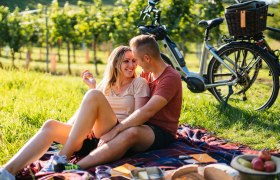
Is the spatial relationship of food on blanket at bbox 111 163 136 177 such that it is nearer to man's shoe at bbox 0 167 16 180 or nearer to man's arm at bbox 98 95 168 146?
man's arm at bbox 98 95 168 146

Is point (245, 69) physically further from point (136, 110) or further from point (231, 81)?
point (136, 110)

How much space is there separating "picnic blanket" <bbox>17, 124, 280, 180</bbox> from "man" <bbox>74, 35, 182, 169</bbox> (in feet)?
0.25

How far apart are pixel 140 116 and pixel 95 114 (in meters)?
0.34

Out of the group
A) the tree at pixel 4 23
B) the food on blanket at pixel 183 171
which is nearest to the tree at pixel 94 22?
the tree at pixel 4 23

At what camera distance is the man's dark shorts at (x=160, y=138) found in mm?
3691

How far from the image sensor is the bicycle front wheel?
17.4 feet

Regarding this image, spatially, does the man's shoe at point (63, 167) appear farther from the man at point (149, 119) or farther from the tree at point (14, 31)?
the tree at point (14, 31)

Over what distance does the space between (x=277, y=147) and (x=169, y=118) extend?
119 cm

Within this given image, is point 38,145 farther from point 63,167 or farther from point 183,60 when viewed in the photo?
point 183,60

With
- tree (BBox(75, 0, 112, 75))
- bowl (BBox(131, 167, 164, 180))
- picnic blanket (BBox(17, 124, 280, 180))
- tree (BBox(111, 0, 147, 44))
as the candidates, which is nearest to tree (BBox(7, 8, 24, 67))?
tree (BBox(75, 0, 112, 75))

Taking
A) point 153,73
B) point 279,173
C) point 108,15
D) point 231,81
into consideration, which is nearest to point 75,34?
point 108,15

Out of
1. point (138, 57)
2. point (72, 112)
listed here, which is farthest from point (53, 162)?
point (72, 112)

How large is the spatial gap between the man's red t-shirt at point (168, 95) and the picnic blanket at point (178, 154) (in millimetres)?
213

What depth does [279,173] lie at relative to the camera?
8.25 feet
